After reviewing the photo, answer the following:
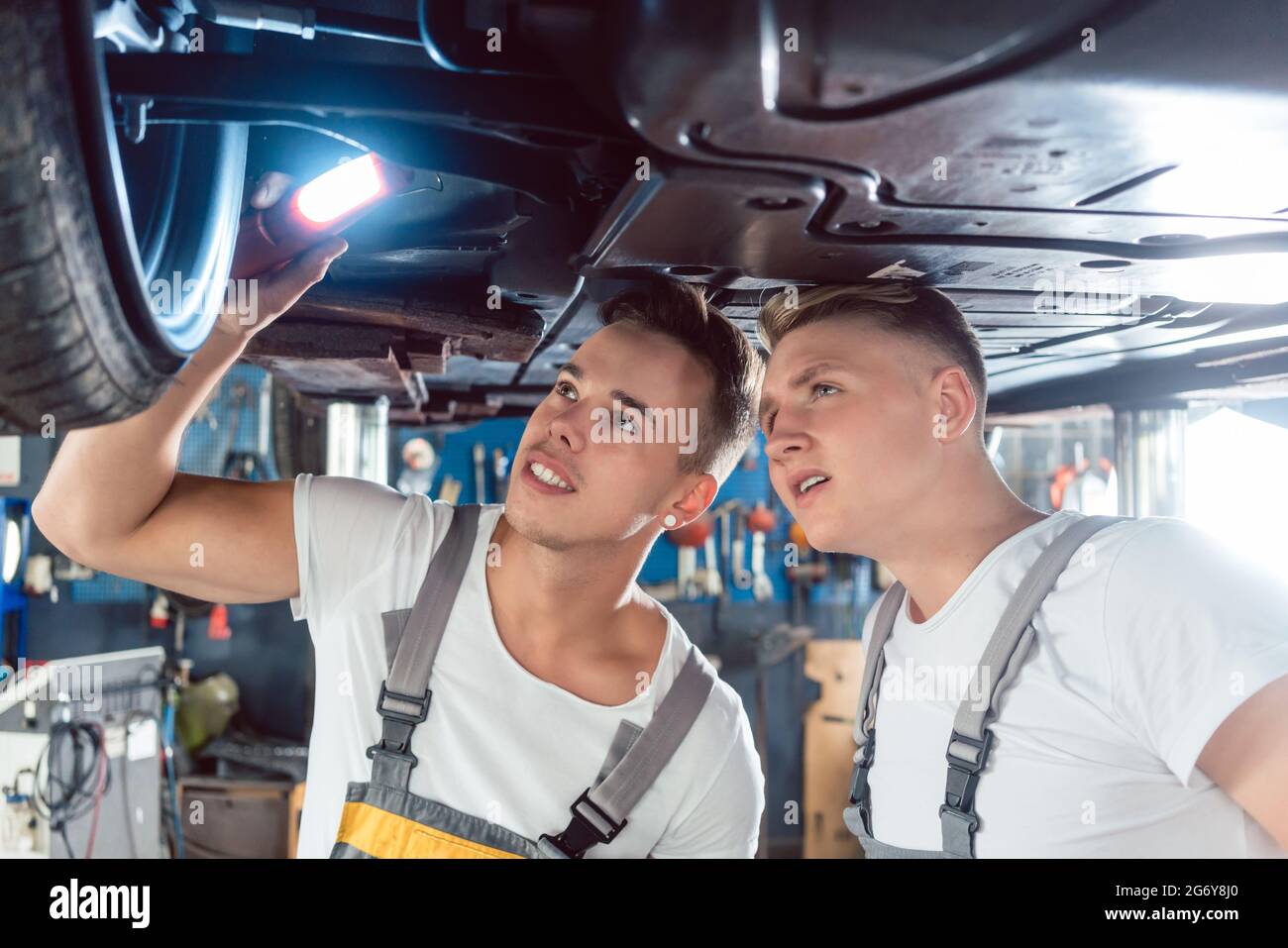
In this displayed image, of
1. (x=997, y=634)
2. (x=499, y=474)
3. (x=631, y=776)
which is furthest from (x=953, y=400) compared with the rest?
(x=499, y=474)

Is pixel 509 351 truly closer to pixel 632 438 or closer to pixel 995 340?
pixel 632 438

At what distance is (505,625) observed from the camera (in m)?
1.37

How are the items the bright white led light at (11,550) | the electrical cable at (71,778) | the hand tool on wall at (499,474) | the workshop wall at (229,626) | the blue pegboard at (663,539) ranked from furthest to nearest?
the blue pegboard at (663,539), the hand tool on wall at (499,474), the workshop wall at (229,626), the bright white led light at (11,550), the electrical cable at (71,778)

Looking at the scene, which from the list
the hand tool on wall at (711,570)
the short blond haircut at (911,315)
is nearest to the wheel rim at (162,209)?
the short blond haircut at (911,315)

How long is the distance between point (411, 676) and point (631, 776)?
1.03 feet

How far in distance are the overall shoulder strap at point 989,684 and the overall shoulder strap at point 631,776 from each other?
400mm

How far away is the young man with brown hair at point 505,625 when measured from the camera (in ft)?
3.95

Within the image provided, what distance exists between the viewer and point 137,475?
3.50ft

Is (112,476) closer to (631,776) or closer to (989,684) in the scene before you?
(631,776)

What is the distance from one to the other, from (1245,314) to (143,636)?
4.30 m

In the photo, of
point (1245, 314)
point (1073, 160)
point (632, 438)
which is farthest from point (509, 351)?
point (1245, 314)

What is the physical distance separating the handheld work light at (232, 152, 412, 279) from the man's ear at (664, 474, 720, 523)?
2.53 feet

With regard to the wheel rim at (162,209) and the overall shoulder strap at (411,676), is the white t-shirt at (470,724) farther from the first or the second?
the wheel rim at (162,209)

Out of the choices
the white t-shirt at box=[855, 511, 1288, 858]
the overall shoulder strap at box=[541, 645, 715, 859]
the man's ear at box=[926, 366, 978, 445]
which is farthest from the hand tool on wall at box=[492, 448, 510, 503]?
the white t-shirt at box=[855, 511, 1288, 858]
